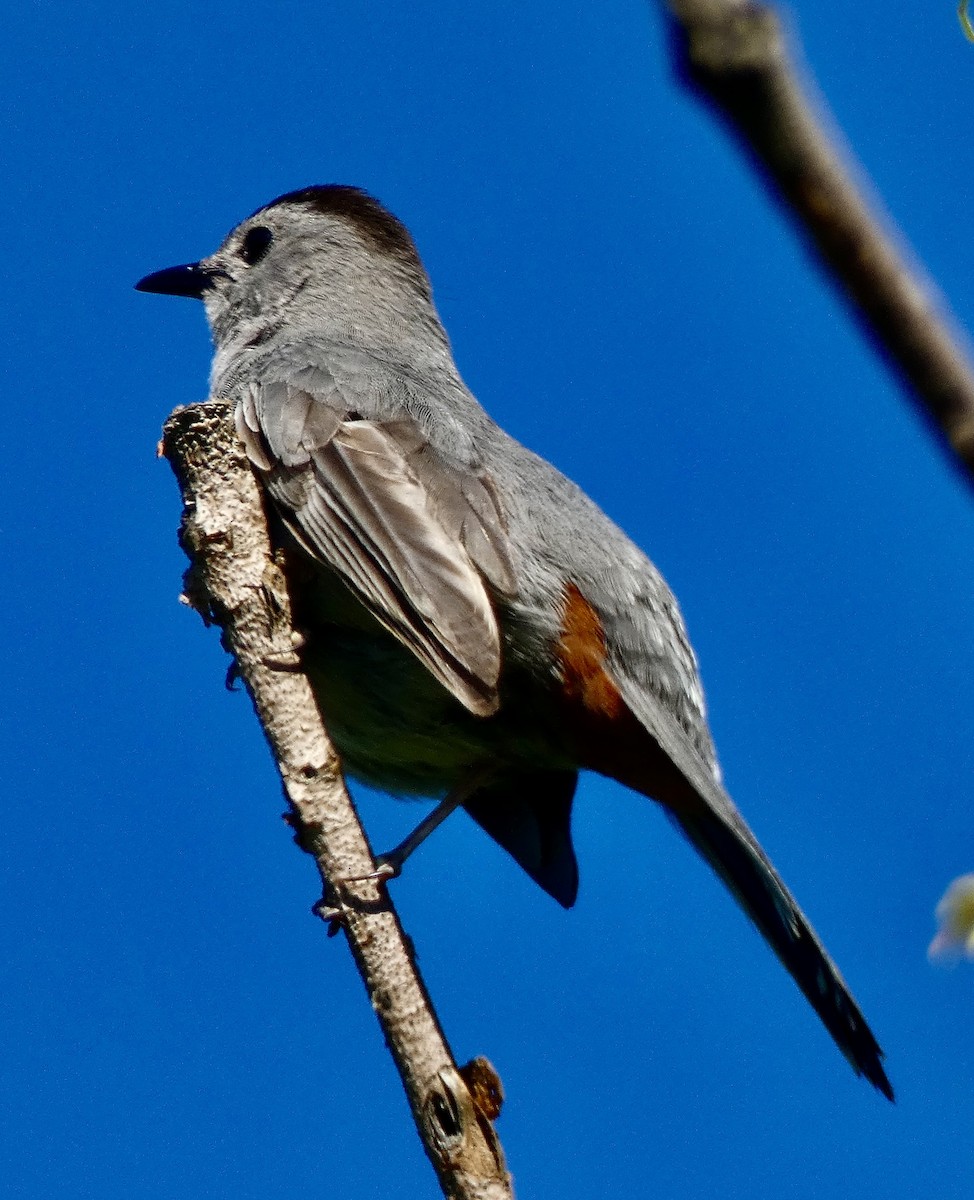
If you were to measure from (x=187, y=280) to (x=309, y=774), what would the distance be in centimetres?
322

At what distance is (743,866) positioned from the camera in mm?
4137

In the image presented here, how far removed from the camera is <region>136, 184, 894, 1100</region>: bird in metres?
3.81

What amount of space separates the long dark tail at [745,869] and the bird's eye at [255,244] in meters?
2.85

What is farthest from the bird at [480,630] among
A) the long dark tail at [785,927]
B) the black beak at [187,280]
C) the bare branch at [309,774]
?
the black beak at [187,280]

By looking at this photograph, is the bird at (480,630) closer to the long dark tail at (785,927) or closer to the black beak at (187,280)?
the long dark tail at (785,927)

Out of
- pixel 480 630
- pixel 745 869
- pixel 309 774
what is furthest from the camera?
pixel 745 869

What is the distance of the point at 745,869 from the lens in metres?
4.13

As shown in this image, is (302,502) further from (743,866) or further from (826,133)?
(826,133)

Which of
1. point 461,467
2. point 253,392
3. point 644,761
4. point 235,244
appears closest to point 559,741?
point 644,761

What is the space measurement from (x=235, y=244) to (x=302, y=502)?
2.50 m

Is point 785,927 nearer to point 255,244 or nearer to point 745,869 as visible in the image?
point 745,869

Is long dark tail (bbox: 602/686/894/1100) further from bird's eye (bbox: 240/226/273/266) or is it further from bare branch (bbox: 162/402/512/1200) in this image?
bird's eye (bbox: 240/226/273/266)

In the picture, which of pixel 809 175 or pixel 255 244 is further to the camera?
pixel 255 244

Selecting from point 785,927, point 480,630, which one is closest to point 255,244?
point 480,630
